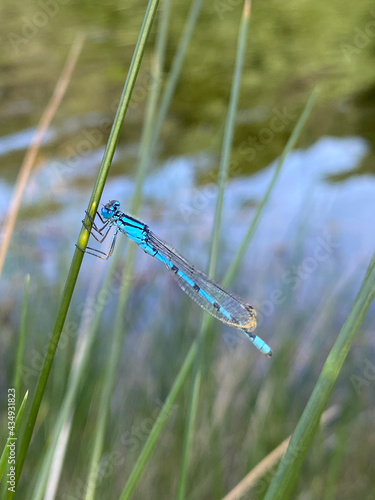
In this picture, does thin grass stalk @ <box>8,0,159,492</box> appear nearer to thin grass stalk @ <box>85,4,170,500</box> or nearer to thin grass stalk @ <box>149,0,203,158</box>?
thin grass stalk @ <box>85,4,170,500</box>

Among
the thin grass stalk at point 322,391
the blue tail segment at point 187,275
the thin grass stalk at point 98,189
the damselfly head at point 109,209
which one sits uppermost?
the damselfly head at point 109,209

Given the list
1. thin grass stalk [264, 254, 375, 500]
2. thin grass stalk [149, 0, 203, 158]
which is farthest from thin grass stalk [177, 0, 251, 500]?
thin grass stalk [264, 254, 375, 500]

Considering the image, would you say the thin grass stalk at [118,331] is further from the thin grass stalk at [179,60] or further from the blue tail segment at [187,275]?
the blue tail segment at [187,275]

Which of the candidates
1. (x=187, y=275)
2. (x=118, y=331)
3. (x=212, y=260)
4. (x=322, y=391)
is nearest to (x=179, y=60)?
(x=212, y=260)

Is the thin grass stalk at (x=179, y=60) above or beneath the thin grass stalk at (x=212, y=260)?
above

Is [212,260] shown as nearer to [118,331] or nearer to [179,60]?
[118,331]

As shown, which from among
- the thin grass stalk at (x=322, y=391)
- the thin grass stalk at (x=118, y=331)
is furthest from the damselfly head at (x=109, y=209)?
the thin grass stalk at (x=322, y=391)

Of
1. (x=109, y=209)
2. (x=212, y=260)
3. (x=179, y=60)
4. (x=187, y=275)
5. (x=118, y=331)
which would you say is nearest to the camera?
(x=212, y=260)
